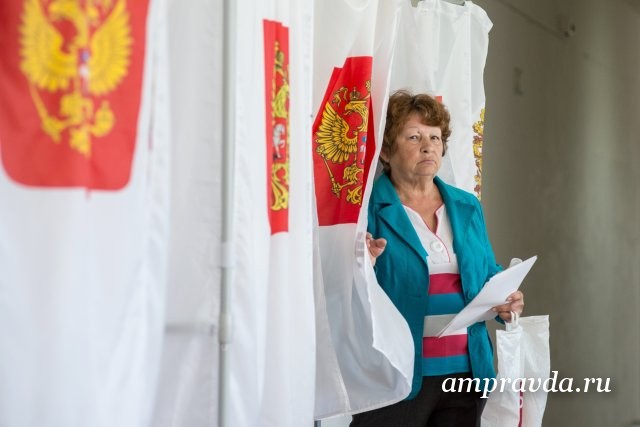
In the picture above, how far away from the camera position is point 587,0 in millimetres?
5293

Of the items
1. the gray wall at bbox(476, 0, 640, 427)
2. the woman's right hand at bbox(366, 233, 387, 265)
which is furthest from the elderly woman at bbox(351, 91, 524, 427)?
the gray wall at bbox(476, 0, 640, 427)

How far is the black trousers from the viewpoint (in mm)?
2266

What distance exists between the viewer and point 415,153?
7.94ft

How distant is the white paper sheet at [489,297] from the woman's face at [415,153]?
1.20 feet

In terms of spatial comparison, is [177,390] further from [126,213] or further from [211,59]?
[211,59]

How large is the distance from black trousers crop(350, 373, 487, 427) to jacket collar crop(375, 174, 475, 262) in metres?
0.35

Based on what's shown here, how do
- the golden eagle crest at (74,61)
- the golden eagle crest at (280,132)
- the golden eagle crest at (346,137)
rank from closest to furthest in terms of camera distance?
the golden eagle crest at (74,61) < the golden eagle crest at (280,132) < the golden eagle crest at (346,137)

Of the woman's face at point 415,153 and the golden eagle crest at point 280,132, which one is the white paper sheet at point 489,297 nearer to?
the woman's face at point 415,153

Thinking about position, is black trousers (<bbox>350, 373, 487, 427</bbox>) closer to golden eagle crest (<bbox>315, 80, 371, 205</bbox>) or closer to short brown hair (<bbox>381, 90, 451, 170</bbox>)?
golden eagle crest (<bbox>315, 80, 371, 205</bbox>)

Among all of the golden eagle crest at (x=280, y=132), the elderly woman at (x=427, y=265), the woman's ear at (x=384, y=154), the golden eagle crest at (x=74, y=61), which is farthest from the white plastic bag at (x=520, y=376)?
the golden eagle crest at (x=74, y=61)

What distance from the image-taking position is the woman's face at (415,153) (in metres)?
2.41

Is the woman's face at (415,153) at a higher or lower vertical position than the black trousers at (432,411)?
higher

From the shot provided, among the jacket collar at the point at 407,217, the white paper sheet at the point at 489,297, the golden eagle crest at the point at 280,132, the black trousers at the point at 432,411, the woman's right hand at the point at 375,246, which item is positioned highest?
Answer: the golden eagle crest at the point at 280,132

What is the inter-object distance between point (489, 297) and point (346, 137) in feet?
1.82
